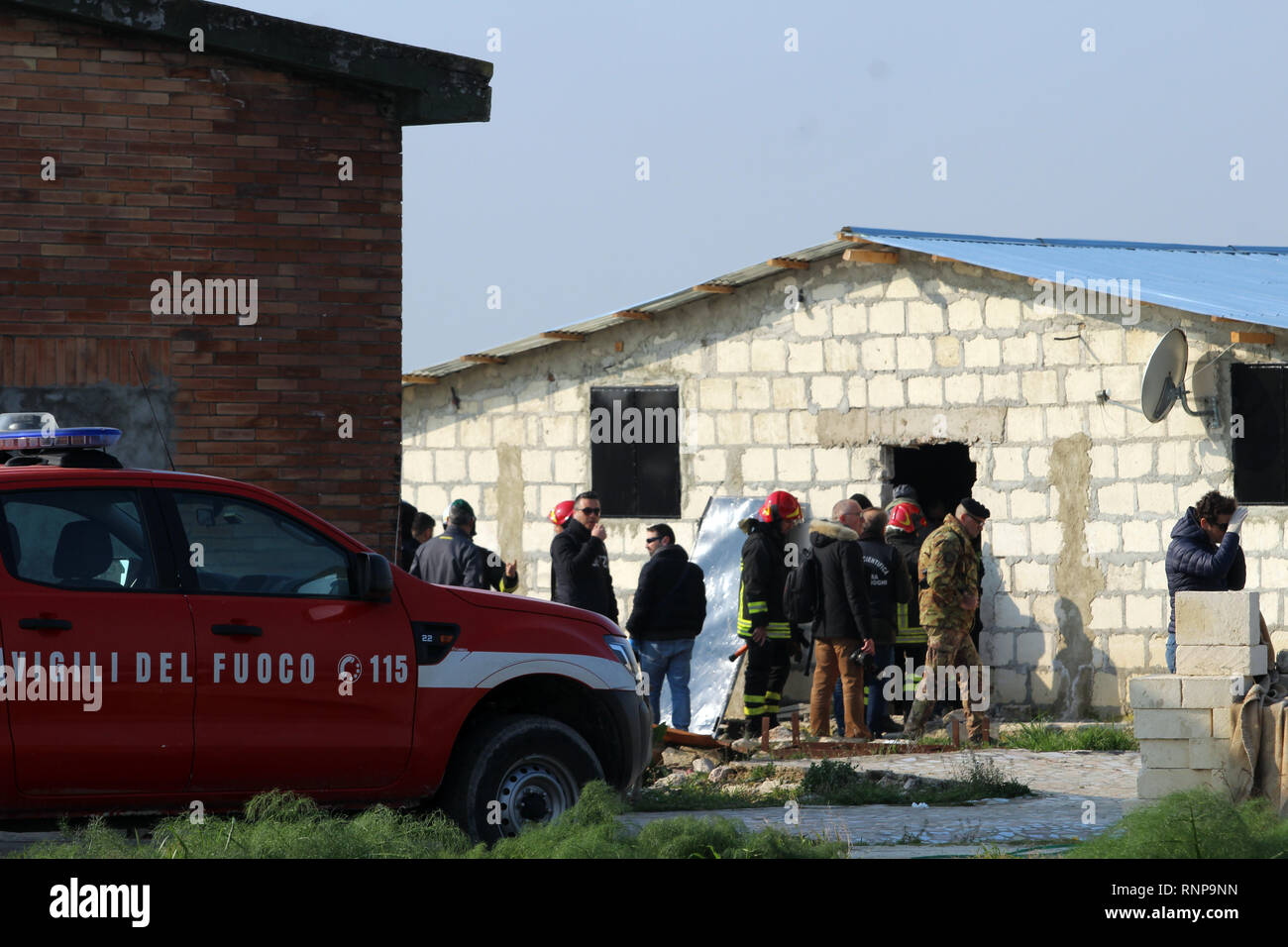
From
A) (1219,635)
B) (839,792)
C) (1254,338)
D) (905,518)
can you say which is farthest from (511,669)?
(1254,338)

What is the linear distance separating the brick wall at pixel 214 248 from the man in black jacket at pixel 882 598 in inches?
187

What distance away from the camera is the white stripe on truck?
301 inches

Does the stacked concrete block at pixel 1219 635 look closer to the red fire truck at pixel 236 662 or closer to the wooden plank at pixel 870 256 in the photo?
the red fire truck at pixel 236 662

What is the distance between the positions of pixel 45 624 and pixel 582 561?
269 inches

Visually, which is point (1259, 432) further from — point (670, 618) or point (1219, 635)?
point (1219, 635)

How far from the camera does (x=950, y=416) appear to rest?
15.9m

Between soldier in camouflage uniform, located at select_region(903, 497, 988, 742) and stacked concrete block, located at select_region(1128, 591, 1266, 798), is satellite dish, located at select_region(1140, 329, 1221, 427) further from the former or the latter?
stacked concrete block, located at select_region(1128, 591, 1266, 798)

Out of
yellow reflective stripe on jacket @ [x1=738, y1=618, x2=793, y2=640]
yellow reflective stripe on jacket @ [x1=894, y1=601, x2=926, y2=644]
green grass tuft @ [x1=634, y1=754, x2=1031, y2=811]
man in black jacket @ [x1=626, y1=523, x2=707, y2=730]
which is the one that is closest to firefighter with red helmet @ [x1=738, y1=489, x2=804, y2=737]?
yellow reflective stripe on jacket @ [x1=738, y1=618, x2=793, y2=640]

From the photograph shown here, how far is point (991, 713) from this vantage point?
15.4 m

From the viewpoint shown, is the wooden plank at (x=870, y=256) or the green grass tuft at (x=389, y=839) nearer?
the green grass tuft at (x=389, y=839)

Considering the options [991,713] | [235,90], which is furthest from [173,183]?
[991,713]

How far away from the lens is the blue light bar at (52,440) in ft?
24.3

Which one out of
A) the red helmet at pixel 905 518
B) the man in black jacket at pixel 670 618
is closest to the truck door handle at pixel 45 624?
the man in black jacket at pixel 670 618
